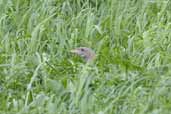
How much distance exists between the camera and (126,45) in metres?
5.86

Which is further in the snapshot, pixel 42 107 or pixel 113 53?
pixel 113 53

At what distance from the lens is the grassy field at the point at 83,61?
15.3 feet

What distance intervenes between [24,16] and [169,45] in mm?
1408

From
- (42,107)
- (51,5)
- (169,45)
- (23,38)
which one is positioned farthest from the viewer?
(51,5)

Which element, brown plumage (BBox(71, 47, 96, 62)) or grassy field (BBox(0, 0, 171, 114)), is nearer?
grassy field (BBox(0, 0, 171, 114))

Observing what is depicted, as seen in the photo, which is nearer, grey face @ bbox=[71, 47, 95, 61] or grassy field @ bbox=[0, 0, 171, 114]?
grassy field @ bbox=[0, 0, 171, 114]

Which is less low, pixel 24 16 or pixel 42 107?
pixel 24 16

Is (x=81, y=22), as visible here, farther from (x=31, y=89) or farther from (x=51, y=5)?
(x=31, y=89)

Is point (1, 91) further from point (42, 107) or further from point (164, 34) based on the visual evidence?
point (164, 34)

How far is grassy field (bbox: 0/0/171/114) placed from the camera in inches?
184

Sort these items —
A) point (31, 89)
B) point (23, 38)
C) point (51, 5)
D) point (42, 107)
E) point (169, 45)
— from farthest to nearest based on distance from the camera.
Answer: point (51, 5) < point (23, 38) < point (169, 45) < point (31, 89) < point (42, 107)

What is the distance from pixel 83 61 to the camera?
5516mm

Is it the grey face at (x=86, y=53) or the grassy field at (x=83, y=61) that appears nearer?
the grassy field at (x=83, y=61)

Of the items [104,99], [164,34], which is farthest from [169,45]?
[104,99]
